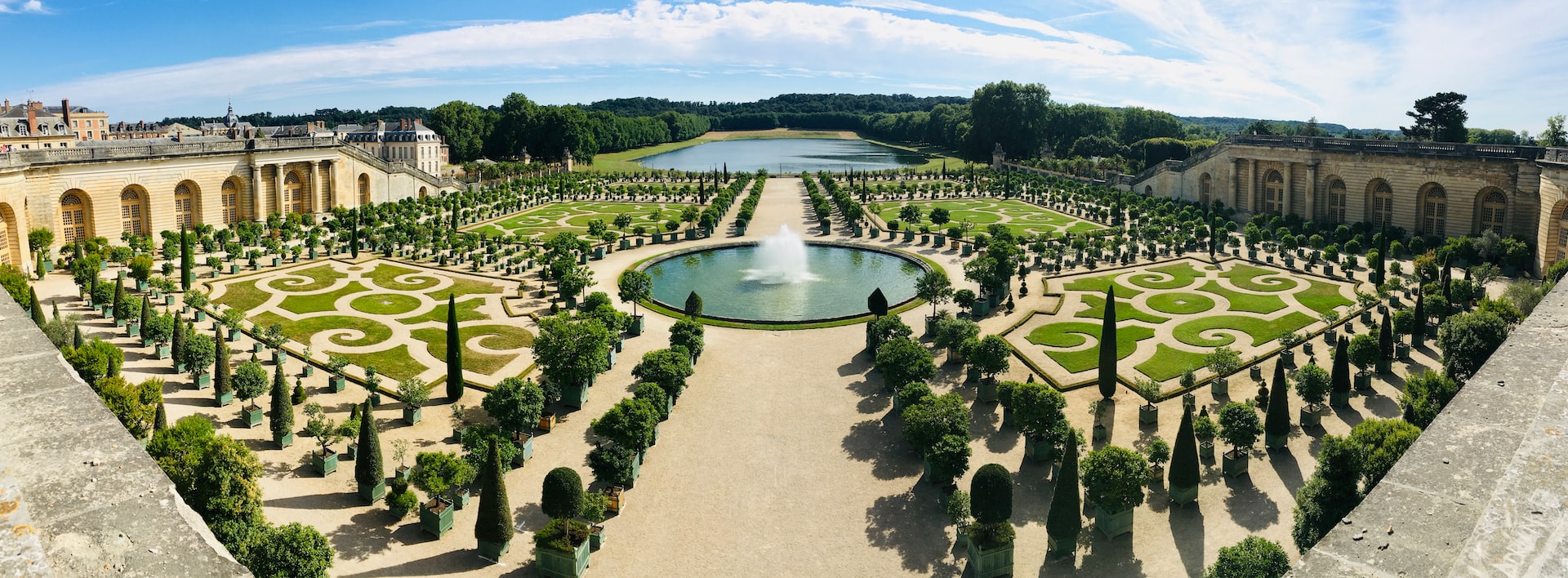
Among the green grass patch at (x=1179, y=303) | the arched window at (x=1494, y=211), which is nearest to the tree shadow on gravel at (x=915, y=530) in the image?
the green grass patch at (x=1179, y=303)

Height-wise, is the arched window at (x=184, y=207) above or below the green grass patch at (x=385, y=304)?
above

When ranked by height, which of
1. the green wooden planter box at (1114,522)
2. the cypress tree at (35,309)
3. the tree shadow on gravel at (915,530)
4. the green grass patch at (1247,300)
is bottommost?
the tree shadow on gravel at (915,530)

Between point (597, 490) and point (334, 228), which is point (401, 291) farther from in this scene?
point (597, 490)

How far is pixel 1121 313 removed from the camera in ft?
139

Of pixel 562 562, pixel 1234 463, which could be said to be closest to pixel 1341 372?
pixel 1234 463

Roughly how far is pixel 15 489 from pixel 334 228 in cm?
5907

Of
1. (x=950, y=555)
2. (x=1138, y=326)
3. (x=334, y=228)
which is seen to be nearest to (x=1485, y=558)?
(x=950, y=555)

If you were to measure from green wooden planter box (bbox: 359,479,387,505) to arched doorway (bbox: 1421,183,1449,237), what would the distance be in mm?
62708

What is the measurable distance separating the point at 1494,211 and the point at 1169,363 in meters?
35.5

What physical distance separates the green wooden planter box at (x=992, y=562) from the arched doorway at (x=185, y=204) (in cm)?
6655

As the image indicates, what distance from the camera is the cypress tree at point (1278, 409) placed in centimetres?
2626

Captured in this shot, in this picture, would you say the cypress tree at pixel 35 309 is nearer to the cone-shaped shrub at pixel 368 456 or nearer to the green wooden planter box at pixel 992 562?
the cone-shaped shrub at pixel 368 456

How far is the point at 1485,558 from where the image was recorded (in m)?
10.3

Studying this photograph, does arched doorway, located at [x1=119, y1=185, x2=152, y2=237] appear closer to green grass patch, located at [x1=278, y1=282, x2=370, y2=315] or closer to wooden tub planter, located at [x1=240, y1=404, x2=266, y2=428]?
green grass patch, located at [x1=278, y1=282, x2=370, y2=315]
